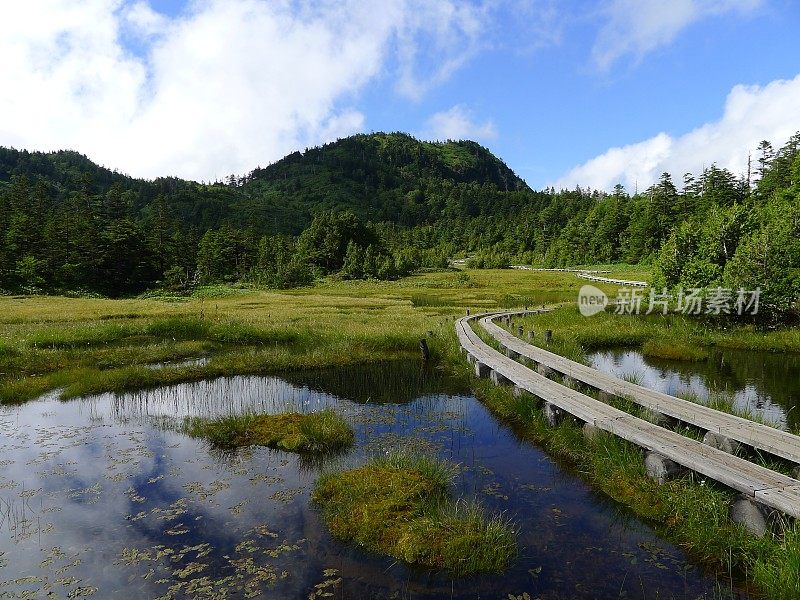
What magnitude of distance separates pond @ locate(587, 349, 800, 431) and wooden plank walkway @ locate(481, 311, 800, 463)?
7.99 ft

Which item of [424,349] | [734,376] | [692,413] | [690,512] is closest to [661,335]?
[734,376]

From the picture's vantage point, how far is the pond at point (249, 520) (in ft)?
24.8

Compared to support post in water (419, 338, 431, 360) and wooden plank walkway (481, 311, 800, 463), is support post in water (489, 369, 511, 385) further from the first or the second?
support post in water (419, 338, 431, 360)

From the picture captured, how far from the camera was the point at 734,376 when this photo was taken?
20797 millimetres

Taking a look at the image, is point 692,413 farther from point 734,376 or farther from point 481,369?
point 734,376

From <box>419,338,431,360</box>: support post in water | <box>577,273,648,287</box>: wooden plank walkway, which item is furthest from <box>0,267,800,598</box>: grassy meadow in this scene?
<box>577,273,648,287</box>: wooden plank walkway

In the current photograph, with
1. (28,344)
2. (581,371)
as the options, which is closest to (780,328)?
(581,371)

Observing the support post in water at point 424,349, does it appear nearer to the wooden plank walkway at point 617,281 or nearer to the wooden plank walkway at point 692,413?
the wooden plank walkway at point 692,413

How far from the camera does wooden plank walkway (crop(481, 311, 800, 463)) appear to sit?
968 centimetres

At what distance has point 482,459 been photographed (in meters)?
12.6

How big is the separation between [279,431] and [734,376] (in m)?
19.4

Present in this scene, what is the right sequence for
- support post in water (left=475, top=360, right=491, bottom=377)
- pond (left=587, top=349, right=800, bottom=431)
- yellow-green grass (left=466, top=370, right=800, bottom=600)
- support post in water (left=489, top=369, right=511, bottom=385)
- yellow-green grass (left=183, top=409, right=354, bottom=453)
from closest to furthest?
yellow-green grass (left=466, top=370, right=800, bottom=600), yellow-green grass (left=183, top=409, right=354, bottom=453), pond (left=587, top=349, right=800, bottom=431), support post in water (left=489, top=369, right=511, bottom=385), support post in water (left=475, top=360, right=491, bottom=377)

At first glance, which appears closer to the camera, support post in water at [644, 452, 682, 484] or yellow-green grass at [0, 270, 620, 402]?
support post in water at [644, 452, 682, 484]

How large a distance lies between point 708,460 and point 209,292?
2751 inches
